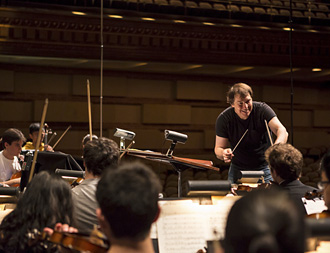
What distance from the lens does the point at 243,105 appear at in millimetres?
4133

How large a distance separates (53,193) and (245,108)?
8.22 ft


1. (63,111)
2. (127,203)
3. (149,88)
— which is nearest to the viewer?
(127,203)

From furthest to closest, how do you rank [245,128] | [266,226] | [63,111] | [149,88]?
[149,88]
[63,111]
[245,128]
[266,226]

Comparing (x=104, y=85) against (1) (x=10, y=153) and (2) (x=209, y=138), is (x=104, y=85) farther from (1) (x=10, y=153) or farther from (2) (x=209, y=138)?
(1) (x=10, y=153)

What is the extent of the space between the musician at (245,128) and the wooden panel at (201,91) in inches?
146

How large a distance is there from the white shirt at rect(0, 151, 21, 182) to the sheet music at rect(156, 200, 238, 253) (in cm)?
314

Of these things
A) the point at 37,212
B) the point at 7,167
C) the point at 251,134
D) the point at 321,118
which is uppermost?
the point at 321,118

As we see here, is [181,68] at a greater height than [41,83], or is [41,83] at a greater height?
[181,68]

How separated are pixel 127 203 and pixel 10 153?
13.4 ft

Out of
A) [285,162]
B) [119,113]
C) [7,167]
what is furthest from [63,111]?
[285,162]

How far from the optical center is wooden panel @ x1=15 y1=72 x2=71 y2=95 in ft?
23.7

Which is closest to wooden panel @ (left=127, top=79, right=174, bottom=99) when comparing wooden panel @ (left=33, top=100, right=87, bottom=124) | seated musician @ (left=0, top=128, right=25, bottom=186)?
wooden panel @ (left=33, top=100, right=87, bottom=124)

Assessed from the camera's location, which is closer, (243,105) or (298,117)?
(243,105)

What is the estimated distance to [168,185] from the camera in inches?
280
